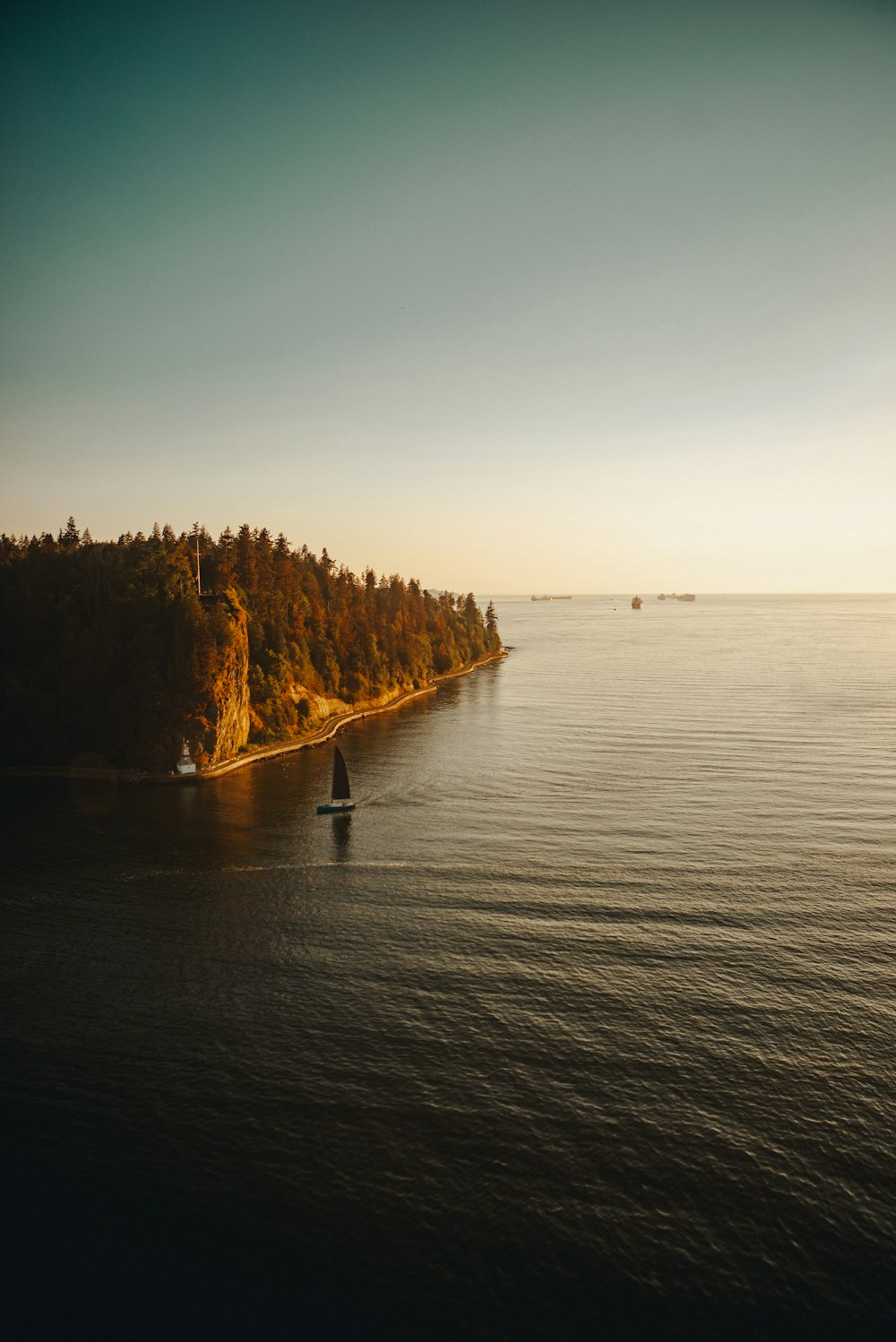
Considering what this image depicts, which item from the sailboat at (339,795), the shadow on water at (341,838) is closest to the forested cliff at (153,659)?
the sailboat at (339,795)

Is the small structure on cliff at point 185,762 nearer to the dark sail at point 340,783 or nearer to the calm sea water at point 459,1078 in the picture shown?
the calm sea water at point 459,1078

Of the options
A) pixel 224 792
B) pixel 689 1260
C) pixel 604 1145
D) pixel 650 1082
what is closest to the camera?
pixel 689 1260

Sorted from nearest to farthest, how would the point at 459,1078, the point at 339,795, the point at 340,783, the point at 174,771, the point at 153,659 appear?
the point at 459,1078, the point at 340,783, the point at 339,795, the point at 174,771, the point at 153,659

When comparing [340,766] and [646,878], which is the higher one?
[340,766]

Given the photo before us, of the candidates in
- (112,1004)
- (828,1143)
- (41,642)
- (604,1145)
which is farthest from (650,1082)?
(41,642)

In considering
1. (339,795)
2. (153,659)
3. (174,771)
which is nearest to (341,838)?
(339,795)

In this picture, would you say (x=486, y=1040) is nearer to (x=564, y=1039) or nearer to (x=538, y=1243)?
(x=564, y=1039)

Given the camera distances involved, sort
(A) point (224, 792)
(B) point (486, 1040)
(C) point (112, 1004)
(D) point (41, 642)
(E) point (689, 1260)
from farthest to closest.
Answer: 1. (D) point (41, 642)
2. (A) point (224, 792)
3. (C) point (112, 1004)
4. (B) point (486, 1040)
5. (E) point (689, 1260)

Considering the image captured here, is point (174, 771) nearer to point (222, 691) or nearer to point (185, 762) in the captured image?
point (185, 762)

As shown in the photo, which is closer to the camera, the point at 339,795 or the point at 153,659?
the point at 339,795
